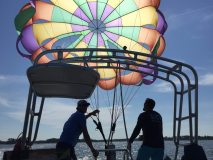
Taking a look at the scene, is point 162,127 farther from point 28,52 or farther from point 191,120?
point 28,52

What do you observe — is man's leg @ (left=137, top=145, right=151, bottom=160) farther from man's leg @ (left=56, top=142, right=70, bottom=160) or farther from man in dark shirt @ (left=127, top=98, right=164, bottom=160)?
man's leg @ (left=56, top=142, right=70, bottom=160)

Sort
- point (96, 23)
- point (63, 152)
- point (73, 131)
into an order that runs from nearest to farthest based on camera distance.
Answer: point (63, 152) < point (73, 131) < point (96, 23)

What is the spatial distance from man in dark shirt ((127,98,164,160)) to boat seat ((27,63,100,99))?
1093 mm

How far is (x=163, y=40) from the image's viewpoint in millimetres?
12094

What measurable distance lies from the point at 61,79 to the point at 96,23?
6243 millimetres

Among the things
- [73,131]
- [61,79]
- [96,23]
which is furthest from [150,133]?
[96,23]

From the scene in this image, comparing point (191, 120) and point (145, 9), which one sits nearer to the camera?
point (191, 120)

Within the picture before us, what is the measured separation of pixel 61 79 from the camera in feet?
21.0

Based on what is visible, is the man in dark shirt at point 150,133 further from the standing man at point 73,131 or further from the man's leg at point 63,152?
the man's leg at point 63,152

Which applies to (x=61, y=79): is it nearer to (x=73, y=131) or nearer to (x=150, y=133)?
(x=73, y=131)

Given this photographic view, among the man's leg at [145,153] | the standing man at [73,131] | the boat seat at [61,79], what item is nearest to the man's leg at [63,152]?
the standing man at [73,131]

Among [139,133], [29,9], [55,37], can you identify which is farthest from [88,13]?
[139,133]

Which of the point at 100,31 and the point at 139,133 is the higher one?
the point at 100,31

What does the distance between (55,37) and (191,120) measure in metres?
5.87
